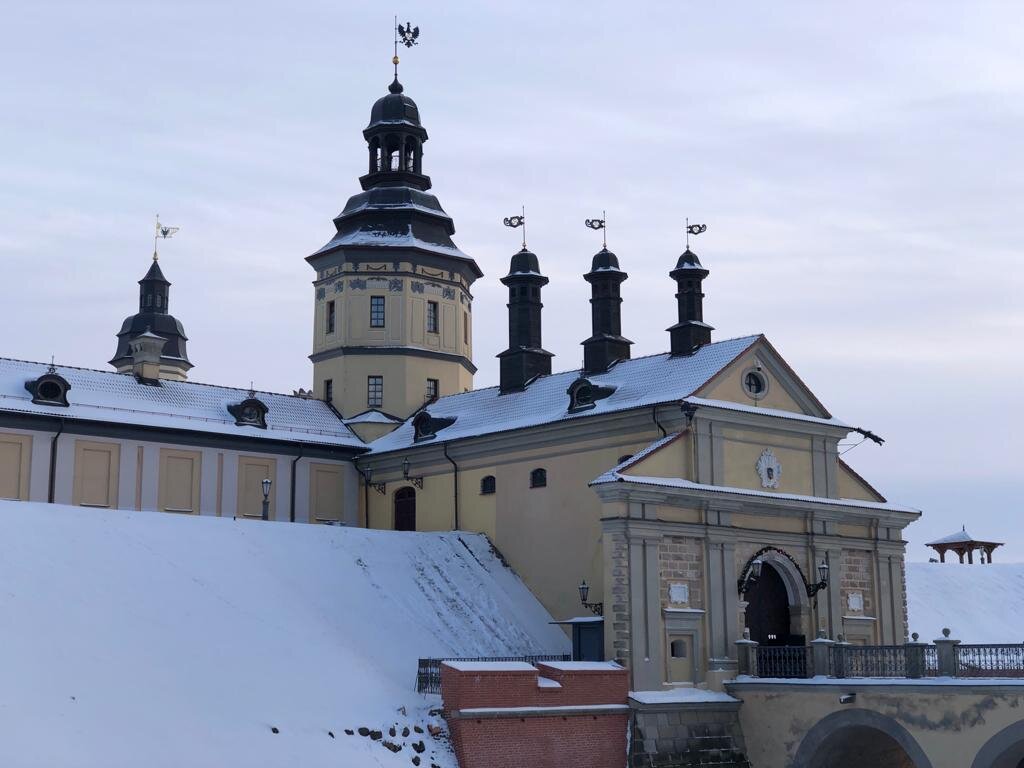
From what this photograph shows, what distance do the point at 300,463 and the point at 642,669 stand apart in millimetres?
15755

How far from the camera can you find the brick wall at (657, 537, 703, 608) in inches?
1382

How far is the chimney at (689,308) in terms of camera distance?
1582 inches

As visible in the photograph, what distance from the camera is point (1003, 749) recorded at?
29.0 meters

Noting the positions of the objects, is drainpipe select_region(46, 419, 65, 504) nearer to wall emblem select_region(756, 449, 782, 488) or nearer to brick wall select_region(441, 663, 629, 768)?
brick wall select_region(441, 663, 629, 768)

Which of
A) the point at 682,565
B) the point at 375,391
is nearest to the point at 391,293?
the point at 375,391

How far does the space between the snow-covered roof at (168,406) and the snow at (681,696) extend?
16.2 meters

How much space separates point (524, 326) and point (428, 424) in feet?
14.6

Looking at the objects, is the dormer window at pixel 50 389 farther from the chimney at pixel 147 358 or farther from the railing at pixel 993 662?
the railing at pixel 993 662

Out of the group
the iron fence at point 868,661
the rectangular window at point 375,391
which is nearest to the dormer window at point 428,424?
the rectangular window at point 375,391

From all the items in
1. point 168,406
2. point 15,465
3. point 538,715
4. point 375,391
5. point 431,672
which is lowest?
point 538,715

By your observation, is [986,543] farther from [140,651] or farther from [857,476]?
[140,651]

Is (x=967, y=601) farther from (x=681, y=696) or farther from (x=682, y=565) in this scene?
(x=681, y=696)

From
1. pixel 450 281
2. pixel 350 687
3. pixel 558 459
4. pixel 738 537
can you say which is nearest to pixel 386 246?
pixel 450 281

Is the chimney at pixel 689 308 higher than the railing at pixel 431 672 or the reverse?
higher
